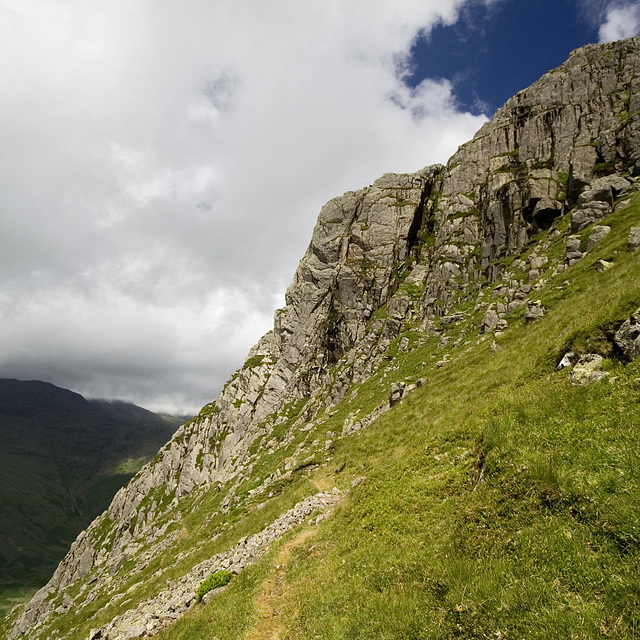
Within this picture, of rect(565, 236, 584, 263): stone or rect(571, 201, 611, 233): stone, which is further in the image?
rect(571, 201, 611, 233): stone

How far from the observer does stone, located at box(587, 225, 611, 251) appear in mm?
45312

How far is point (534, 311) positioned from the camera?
113ft

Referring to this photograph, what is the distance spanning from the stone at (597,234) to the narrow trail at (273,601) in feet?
168

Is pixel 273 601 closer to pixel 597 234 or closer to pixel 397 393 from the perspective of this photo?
pixel 397 393

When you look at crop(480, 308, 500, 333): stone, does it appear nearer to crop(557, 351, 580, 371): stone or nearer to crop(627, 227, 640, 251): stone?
crop(627, 227, 640, 251): stone

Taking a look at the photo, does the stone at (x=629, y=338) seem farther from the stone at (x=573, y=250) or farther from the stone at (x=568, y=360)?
the stone at (x=573, y=250)

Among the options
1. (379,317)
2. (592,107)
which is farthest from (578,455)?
(592,107)

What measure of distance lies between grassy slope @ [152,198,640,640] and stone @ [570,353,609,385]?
45cm

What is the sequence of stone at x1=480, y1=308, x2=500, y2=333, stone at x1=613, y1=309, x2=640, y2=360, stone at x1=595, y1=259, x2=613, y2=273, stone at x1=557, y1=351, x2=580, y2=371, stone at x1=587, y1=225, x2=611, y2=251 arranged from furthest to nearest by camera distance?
stone at x1=480, y1=308, x2=500, y2=333
stone at x1=587, y1=225, x2=611, y2=251
stone at x1=595, y1=259, x2=613, y2=273
stone at x1=557, y1=351, x2=580, y2=371
stone at x1=613, y1=309, x2=640, y2=360

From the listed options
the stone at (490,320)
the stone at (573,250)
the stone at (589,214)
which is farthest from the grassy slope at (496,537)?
the stone at (589,214)

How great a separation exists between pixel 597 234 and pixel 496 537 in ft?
172

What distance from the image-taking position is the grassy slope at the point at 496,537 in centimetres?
680

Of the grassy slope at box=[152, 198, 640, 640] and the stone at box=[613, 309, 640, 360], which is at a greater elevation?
the stone at box=[613, 309, 640, 360]

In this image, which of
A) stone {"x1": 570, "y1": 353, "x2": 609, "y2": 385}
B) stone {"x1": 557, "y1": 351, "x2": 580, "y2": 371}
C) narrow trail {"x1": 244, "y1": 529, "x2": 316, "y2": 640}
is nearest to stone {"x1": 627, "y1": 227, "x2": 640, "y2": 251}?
stone {"x1": 557, "y1": 351, "x2": 580, "y2": 371}
